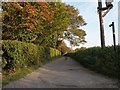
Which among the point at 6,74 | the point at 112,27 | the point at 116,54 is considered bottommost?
the point at 6,74

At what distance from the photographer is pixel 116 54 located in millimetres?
14453

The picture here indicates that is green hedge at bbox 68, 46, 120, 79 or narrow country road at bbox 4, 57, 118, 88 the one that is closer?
narrow country road at bbox 4, 57, 118, 88

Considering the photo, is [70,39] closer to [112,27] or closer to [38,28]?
[38,28]

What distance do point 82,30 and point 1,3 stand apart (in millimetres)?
54317

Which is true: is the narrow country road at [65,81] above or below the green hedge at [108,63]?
below

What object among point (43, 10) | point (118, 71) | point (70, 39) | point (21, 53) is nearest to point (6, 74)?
point (21, 53)

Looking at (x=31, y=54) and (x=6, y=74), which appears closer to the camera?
(x=6, y=74)

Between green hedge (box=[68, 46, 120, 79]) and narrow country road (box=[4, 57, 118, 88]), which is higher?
green hedge (box=[68, 46, 120, 79])

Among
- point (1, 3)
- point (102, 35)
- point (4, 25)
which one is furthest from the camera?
point (4, 25)

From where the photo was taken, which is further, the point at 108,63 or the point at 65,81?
the point at 108,63

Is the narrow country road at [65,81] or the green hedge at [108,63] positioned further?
the green hedge at [108,63]

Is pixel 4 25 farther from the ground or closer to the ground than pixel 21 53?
farther from the ground

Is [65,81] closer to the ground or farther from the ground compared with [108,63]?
closer to the ground

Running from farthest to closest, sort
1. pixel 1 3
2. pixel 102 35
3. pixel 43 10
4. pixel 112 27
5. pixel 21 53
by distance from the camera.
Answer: pixel 43 10 → pixel 1 3 → pixel 102 35 → pixel 21 53 → pixel 112 27
